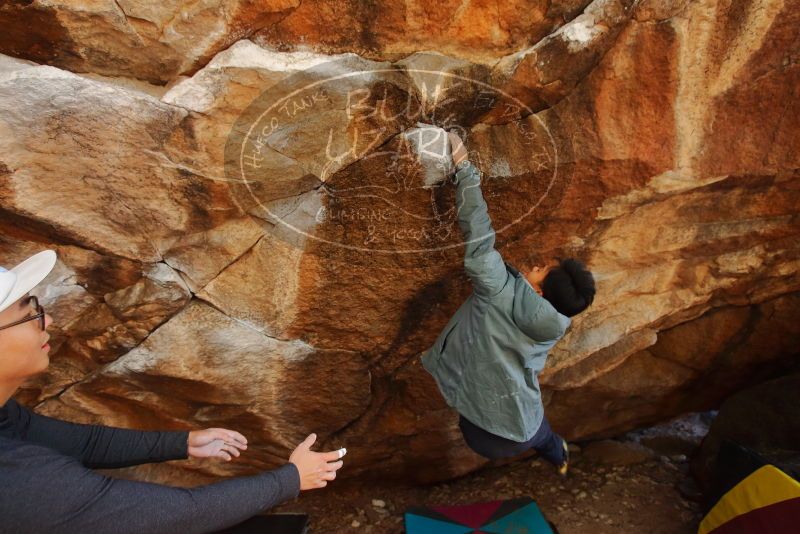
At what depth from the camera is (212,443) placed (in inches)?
79.3

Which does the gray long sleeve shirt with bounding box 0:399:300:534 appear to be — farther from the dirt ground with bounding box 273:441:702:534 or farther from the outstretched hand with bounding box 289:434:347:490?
the dirt ground with bounding box 273:441:702:534

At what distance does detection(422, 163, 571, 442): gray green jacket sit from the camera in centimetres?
218

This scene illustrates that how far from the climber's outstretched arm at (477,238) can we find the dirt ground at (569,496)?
208 centimetres

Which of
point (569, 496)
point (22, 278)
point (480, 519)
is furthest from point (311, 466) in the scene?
point (569, 496)

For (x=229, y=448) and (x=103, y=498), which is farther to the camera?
(x=229, y=448)

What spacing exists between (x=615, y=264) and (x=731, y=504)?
1.47 metres

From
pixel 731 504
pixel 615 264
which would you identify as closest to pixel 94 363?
pixel 615 264

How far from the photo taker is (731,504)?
300cm

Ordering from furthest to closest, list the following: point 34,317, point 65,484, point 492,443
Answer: point 492,443 → point 34,317 → point 65,484

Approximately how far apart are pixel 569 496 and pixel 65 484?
329 cm

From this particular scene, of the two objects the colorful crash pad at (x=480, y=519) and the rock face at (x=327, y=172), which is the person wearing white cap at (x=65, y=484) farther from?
the colorful crash pad at (x=480, y=519)

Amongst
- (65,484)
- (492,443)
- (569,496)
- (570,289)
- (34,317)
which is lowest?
(569,496)

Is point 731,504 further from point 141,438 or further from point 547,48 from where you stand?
point 141,438

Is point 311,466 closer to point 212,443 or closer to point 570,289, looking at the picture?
point 212,443
